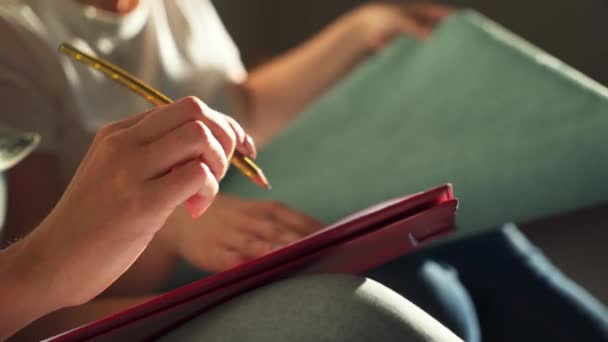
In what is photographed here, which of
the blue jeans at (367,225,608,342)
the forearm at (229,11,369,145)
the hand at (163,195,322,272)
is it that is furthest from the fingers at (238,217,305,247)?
the forearm at (229,11,369,145)

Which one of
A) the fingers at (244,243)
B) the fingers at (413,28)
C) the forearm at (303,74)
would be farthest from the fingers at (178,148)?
the fingers at (413,28)

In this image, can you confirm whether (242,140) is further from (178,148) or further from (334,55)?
(334,55)

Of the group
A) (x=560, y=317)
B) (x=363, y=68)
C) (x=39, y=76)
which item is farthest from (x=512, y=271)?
(x=39, y=76)

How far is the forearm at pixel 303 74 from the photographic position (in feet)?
2.19

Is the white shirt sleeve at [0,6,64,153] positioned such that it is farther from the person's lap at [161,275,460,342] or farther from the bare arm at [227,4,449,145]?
the bare arm at [227,4,449,145]

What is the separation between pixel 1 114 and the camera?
0.35m

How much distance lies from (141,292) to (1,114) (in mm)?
115

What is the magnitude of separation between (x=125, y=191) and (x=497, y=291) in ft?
1.27

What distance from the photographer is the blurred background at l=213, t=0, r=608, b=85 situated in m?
0.85

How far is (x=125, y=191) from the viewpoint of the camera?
0.26 meters

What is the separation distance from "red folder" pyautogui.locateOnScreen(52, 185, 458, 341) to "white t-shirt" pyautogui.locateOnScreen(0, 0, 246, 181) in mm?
86

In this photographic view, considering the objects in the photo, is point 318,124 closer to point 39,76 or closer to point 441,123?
point 441,123

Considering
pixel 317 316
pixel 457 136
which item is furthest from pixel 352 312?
pixel 457 136

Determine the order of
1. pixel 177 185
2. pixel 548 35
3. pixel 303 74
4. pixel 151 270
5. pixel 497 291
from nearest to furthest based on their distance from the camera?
1. pixel 177 185
2. pixel 151 270
3. pixel 497 291
4. pixel 303 74
5. pixel 548 35
